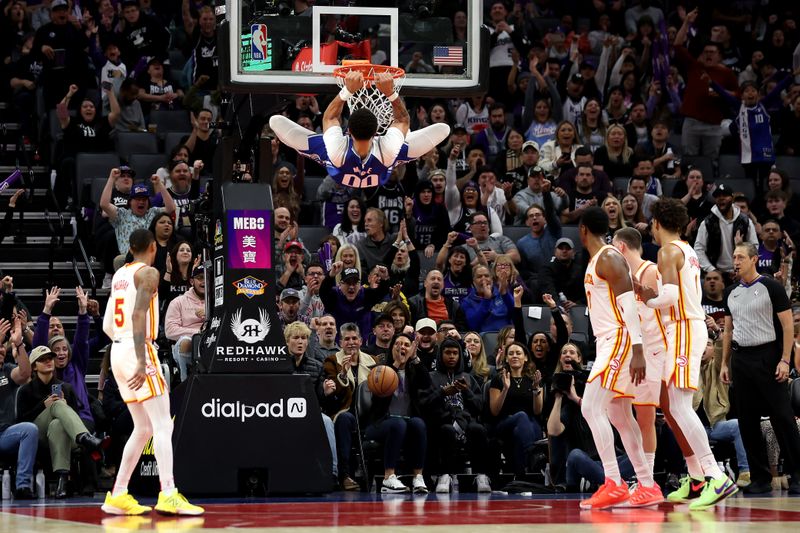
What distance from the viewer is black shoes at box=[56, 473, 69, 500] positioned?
1246 centimetres

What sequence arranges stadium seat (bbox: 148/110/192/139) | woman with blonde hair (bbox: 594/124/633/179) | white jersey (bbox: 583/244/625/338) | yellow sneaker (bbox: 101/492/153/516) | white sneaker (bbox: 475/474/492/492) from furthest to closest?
1. woman with blonde hair (bbox: 594/124/633/179)
2. stadium seat (bbox: 148/110/192/139)
3. white sneaker (bbox: 475/474/492/492)
4. white jersey (bbox: 583/244/625/338)
5. yellow sneaker (bbox: 101/492/153/516)

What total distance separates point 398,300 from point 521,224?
3681 millimetres

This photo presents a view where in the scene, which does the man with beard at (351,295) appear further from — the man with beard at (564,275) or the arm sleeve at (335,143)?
the arm sleeve at (335,143)

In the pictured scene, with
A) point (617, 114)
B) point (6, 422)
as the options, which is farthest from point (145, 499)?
point (617, 114)

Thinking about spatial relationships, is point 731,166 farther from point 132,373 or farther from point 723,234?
point 132,373

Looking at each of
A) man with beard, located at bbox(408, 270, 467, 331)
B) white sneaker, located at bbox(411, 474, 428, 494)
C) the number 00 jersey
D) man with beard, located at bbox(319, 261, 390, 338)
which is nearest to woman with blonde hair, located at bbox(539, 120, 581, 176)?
man with beard, located at bbox(408, 270, 467, 331)

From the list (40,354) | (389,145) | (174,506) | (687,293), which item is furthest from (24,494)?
(687,293)

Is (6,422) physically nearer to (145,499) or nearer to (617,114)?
(145,499)

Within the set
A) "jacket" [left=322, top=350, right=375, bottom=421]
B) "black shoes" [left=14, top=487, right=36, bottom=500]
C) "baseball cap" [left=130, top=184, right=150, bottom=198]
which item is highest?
"baseball cap" [left=130, top=184, right=150, bottom=198]

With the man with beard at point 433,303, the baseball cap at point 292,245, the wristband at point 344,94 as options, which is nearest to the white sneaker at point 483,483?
the man with beard at point 433,303

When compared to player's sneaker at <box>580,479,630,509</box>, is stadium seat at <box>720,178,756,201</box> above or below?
above

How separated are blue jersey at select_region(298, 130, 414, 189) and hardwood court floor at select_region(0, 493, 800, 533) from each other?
2.69 m

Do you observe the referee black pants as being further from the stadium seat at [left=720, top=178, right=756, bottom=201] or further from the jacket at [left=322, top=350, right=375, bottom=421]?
the stadium seat at [left=720, top=178, right=756, bottom=201]

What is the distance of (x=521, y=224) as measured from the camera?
17.9m
